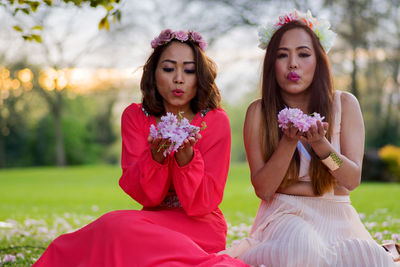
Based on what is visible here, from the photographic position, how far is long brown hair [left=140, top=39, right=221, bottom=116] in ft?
11.7

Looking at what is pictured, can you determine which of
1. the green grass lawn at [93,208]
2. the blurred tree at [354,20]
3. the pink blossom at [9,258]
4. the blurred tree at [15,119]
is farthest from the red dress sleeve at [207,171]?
the blurred tree at [15,119]

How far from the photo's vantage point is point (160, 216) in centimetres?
327

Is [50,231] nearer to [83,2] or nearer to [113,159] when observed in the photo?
[83,2]

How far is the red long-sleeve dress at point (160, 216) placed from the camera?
9.52 ft

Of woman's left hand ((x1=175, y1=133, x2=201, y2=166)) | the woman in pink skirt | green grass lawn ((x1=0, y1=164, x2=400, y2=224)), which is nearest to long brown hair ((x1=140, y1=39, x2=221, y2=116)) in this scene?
the woman in pink skirt

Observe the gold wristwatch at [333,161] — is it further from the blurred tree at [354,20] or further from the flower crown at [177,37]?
the blurred tree at [354,20]

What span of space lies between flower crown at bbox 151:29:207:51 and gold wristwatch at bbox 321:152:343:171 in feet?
3.97

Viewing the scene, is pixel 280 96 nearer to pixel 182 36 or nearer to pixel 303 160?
pixel 303 160

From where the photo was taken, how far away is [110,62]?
101ft

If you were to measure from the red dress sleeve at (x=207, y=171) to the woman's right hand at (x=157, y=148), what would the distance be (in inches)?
3.8

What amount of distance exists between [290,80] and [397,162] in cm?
1576

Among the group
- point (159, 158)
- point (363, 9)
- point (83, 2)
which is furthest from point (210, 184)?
point (363, 9)

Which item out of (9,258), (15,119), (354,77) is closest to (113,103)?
(15,119)

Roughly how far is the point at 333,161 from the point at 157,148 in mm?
1155
